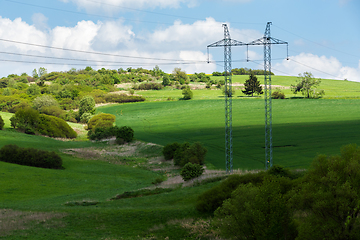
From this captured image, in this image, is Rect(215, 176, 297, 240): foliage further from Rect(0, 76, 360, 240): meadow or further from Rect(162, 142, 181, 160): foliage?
Rect(162, 142, 181, 160): foliage

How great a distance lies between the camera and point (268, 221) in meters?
14.2

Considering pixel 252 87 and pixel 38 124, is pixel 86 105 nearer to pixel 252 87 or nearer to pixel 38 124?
pixel 38 124

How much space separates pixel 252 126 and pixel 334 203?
7010 centimetres

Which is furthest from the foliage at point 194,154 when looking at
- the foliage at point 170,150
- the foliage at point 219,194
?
the foliage at point 219,194

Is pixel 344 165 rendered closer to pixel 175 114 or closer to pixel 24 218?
pixel 24 218

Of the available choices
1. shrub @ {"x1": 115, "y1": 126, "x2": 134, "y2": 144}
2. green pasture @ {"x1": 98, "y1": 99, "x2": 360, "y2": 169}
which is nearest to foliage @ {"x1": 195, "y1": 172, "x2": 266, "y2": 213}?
green pasture @ {"x1": 98, "y1": 99, "x2": 360, "y2": 169}

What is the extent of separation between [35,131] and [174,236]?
81824mm

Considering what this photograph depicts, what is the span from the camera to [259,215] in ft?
45.5

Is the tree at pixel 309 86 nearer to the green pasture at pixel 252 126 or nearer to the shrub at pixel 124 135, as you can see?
the green pasture at pixel 252 126

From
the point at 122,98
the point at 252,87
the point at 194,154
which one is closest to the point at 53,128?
the point at 194,154

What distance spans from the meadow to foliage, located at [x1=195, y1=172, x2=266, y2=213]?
2.97 ft

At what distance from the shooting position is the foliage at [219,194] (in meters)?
23.0

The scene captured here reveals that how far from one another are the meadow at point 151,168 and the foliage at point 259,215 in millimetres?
5204

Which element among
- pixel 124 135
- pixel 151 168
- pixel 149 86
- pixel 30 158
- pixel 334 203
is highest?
pixel 149 86
